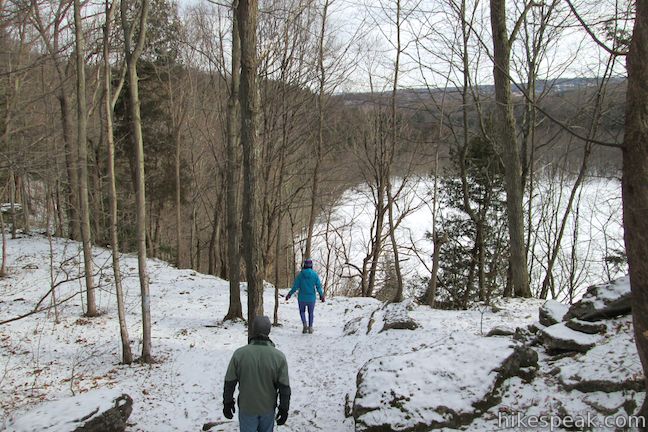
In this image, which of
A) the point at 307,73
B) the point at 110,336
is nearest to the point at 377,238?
the point at 307,73

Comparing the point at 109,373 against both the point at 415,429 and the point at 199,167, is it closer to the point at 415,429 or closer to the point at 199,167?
the point at 415,429

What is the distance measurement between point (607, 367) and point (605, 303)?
131cm

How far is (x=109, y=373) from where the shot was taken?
7.72 meters

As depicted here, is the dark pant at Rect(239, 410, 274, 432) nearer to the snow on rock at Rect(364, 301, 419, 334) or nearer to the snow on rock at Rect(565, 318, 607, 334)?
the snow on rock at Rect(565, 318, 607, 334)

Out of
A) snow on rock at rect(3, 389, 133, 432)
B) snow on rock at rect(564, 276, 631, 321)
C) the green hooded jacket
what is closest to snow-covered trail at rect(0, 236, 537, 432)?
snow on rock at rect(3, 389, 133, 432)

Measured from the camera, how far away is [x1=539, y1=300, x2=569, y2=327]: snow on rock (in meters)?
6.51

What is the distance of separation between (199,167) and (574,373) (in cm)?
2445

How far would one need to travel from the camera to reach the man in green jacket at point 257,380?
4.22 meters

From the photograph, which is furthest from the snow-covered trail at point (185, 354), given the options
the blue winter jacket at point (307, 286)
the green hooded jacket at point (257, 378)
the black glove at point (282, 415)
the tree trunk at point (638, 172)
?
the tree trunk at point (638, 172)

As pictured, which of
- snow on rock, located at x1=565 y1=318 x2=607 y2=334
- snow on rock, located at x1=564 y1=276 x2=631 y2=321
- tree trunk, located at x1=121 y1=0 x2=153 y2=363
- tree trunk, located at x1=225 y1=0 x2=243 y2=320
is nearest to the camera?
snow on rock, located at x1=565 y1=318 x2=607 y2=334

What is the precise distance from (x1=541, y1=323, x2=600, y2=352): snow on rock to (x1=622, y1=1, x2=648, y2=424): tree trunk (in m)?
1.95

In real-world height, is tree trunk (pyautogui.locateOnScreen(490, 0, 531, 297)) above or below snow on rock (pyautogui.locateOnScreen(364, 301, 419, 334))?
above

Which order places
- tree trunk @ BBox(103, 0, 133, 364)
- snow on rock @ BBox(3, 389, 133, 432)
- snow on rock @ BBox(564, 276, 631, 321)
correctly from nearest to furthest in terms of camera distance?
snow on rock @ BBox(3, 389, 133, 432), snow on rock @ BBox(564, 276, 631, 321), tree trunk @ BBox(103, 0, 133, 364)

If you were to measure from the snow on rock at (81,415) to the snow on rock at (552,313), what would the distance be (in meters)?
6.07
